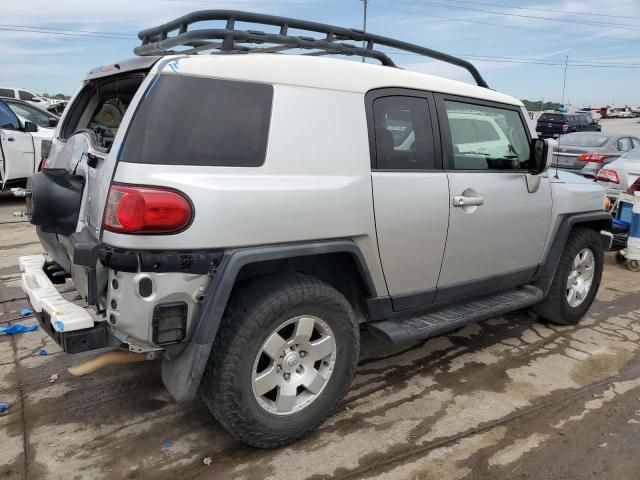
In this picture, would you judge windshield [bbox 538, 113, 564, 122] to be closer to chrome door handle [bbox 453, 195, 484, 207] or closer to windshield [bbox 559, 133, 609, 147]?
windshield [bbox 559, 133, 609, 147]

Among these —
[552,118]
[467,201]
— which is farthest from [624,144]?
[552,118]

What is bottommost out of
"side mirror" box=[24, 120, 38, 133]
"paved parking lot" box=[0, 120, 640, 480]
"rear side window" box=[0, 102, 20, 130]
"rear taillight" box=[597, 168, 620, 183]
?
"paved parking lot" box=[0, 120, 640, 480]

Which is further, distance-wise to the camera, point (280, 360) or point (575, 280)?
point (575, 280)

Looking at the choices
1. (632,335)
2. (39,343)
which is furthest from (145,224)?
(632,335)

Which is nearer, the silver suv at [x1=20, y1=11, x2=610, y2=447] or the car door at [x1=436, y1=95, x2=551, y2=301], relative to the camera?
the silver suv at [x1=20, y1=11, x2=610, y2=447]

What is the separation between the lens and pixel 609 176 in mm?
8039

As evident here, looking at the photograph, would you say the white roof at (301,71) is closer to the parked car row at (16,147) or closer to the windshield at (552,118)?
the parked car row at (16,147)

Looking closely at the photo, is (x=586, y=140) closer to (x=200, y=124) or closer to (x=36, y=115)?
(x=200, y=124)

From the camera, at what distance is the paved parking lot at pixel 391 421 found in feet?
8.75

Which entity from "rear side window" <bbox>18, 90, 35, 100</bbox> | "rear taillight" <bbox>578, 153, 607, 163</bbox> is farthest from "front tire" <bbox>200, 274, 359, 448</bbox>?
"rear side window" <bbox>18, 90, 35, 100</bbox>

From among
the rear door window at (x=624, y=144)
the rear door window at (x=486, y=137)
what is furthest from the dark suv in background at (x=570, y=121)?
the rear door window at (x=486, y=137)

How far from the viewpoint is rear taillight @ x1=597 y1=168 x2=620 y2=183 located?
7.96 m

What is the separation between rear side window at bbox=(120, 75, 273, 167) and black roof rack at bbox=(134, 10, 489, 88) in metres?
0.39

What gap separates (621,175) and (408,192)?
633 centimetres
